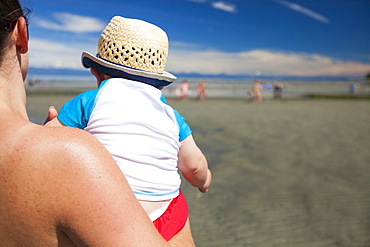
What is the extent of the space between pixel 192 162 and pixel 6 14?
1.05 m

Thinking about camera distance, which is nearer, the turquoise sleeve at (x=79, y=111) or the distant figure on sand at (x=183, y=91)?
the turquoise sleeve at (x=79, y=111)

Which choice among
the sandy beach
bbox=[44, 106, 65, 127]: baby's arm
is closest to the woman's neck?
bbox=[44, 106, 65, 127]: baby's arm

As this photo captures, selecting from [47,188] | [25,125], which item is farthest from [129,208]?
[25,125]

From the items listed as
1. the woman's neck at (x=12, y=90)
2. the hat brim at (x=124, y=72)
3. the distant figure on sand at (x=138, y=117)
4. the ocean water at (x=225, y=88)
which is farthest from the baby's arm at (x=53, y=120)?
the ocean water at (x=225, y=88)

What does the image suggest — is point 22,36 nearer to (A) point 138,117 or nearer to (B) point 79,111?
(B) point 79,111

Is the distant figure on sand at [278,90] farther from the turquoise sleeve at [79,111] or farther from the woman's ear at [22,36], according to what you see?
the woman's ear at [22,36]

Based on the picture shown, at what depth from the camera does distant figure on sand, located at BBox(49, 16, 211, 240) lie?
4.24ft

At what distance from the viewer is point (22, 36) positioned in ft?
3.75

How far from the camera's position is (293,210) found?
4.93m

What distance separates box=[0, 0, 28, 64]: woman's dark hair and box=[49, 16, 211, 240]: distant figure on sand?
1.22 ft

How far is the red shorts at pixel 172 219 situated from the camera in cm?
138

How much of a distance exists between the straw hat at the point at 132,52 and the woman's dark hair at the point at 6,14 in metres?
0.45

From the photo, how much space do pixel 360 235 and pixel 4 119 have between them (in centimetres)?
461

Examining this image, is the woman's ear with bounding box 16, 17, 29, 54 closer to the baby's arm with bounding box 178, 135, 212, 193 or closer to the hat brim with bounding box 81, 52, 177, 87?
the hat brim with bounding box 81, 52, 177, 87
